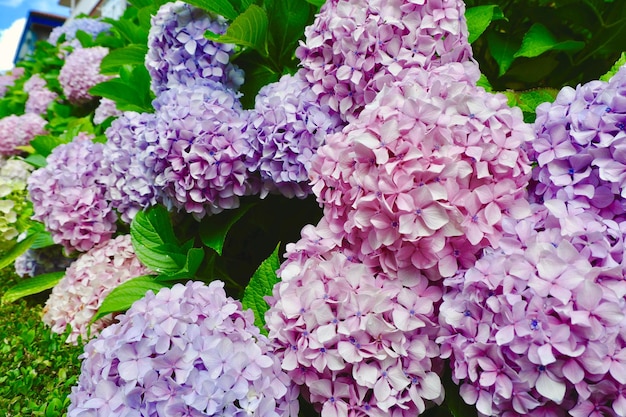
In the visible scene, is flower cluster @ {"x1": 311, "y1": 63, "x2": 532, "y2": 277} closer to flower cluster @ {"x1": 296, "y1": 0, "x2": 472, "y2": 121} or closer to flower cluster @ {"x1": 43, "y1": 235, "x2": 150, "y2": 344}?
flower cluster @ {"x1": 296, "y1": 0, "x2": 472, "y2": 121}

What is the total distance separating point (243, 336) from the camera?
1.01m

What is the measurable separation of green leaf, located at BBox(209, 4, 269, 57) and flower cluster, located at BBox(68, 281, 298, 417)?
0.84 meters

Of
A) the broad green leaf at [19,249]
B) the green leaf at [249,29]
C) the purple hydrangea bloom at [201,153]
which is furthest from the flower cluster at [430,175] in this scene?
the broad green leaf at [19,249]

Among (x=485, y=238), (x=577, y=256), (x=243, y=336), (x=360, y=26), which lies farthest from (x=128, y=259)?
(x=577, y=256)

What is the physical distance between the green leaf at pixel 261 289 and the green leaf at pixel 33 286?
1261 millimetres

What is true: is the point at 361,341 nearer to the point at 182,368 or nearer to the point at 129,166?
the point at 182,368

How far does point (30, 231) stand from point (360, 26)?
1.88m

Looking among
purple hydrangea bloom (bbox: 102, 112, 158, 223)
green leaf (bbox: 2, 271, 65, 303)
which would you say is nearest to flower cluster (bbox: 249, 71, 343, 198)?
purple hydrangea bloom (bbox: 102, 112, 158, 223)

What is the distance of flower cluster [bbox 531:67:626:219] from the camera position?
0.94 metres

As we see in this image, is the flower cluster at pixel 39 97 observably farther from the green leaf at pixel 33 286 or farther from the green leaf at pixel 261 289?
the green leaf at pixel 261 289

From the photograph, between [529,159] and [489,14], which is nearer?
[529,159]

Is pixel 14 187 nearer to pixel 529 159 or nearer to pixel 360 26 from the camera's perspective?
pixel 360 26

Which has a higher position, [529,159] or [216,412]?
[529,159]

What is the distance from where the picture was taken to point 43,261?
230 centimetres
